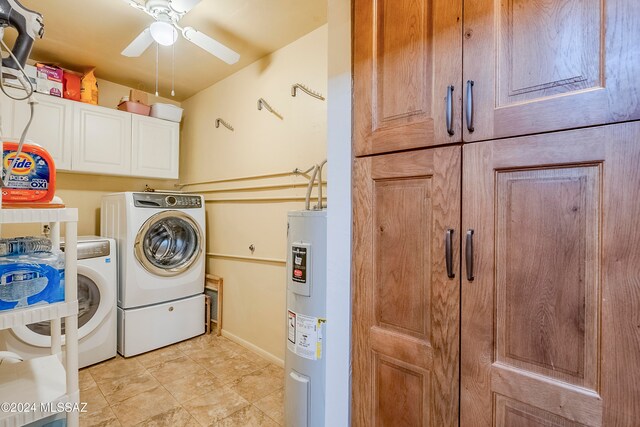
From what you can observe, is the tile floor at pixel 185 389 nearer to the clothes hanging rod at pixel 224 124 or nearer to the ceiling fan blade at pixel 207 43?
the clothes hanging rod at pixel 224 124

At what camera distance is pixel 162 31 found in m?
1.69

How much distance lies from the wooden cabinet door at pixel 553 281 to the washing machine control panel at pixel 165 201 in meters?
2.51

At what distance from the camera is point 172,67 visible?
8.77 ft

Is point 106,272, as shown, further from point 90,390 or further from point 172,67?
point 172,67

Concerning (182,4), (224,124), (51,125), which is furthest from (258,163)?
(51,125)

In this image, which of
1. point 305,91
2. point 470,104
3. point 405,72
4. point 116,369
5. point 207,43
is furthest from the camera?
point 116,369

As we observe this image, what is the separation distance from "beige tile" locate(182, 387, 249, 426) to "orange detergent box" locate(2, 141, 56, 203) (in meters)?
1.54

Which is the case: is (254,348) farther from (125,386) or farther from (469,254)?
(469,254)

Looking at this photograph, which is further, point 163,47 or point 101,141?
point 101,141

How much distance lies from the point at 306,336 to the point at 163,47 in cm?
237

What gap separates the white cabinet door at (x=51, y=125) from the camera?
7.43 ft

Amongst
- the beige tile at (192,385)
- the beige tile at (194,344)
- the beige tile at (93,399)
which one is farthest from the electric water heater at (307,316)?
the beige tile at (194,344)

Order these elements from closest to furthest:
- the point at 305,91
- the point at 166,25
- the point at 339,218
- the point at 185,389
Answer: the point at 339,218 < the point at 166,25 < the point at 185,389 < the point at 305,91

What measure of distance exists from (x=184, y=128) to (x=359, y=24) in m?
2.92
